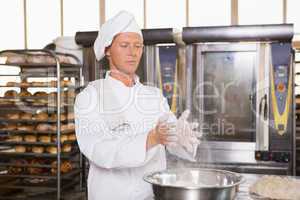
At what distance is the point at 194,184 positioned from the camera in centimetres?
157

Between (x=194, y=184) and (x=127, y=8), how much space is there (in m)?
4.46

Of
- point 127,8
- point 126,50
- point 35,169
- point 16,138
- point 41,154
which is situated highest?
point 127,8

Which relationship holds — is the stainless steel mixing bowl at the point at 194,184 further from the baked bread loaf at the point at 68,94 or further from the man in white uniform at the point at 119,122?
the baked bread loaf at the point at 68,94

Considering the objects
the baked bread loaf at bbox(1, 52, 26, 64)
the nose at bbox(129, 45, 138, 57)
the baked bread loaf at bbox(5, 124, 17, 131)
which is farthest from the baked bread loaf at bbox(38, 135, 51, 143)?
the nose at bbox(129, 45, 138, 57)

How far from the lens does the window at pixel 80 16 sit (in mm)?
5715

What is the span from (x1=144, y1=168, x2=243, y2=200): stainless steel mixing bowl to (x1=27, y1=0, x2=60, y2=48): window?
4741 mm

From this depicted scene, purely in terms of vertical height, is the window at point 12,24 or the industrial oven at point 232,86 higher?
the window at point 12,24

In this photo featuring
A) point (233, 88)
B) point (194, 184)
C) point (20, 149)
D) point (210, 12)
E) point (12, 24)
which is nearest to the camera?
point (194, 184)

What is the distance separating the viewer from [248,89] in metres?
3.53

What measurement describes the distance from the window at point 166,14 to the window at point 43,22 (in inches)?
60.4

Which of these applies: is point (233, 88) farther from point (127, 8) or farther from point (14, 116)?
point (127, 8)

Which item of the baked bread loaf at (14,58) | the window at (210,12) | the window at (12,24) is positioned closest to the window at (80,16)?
the window at (12,24)

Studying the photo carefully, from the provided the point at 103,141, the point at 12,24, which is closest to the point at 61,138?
the point at 103,141

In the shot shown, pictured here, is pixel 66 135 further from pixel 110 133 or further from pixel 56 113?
pixel 110 133
